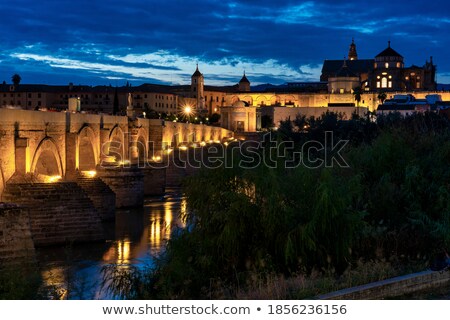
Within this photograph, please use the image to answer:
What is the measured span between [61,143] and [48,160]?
0.85 m

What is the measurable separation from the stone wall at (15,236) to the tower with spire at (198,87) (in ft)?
341

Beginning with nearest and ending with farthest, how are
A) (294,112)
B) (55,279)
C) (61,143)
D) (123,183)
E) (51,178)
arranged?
(55,279)
(51,178)
(61,143)
(123,183)
(294,112)

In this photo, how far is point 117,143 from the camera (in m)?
40.0

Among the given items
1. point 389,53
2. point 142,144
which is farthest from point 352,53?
point 142,144

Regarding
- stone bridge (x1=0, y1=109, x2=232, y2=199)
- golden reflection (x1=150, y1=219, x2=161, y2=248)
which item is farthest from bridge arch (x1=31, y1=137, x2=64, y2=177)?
golden reflection (x1=150, y1=219, x2=161, y2=248)

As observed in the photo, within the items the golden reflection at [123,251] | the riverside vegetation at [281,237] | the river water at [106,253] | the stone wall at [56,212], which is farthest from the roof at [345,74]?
the riverside vegetation at [281,237]

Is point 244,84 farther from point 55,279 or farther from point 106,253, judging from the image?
point 55,279

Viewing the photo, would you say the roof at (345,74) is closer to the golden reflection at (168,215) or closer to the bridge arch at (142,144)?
the bridge arch at (142,144)

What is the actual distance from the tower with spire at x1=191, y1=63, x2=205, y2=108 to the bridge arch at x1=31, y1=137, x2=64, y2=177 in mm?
94015

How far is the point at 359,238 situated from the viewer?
41.1 ft

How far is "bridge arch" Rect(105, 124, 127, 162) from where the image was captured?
38.4 meters

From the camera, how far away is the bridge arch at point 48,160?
2646cm

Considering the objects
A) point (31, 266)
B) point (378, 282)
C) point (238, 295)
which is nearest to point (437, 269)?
point (378, 282)
